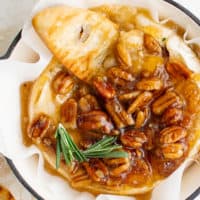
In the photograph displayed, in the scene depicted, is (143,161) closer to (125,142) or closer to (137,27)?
(125,142)

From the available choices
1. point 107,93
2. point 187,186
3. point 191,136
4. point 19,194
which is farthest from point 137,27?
point 19,194

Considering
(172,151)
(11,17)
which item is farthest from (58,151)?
(11,17)

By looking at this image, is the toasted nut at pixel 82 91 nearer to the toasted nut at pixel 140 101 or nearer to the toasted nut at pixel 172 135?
the toasted nut at pixel 140 101

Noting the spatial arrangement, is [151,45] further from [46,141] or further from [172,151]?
[46,141]

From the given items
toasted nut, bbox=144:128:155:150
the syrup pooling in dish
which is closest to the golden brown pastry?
the syrup pooling in dish

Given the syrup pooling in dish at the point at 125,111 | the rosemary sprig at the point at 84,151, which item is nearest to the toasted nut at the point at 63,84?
the syrup pooling in dish at the point at 125,111
